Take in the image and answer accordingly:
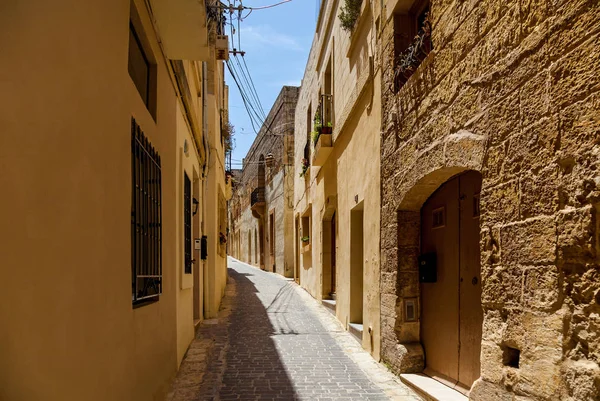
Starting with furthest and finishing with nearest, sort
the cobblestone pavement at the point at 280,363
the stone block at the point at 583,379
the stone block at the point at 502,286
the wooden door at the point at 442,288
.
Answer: the cobblestone pavement at the point at 280,363, the wooden door at the point at 442,288, the stone block at the point at 502,286, the stone block at the point at 583,379

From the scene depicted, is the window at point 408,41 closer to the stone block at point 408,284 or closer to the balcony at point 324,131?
the stone block at point 408,284

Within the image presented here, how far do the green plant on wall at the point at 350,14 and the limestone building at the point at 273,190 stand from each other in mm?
11042

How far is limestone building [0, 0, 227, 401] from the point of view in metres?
1.53

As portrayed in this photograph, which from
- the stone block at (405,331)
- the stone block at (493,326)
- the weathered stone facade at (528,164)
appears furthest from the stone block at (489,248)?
the stone block at (405,331)

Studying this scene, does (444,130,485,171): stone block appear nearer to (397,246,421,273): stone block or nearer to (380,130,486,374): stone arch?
(380,130,486,374): stone arch

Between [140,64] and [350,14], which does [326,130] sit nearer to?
[350,14]

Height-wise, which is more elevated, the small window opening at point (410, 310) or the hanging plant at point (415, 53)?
the hanging plant at point (415, 53)

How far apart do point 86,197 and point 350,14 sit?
6.70 meters

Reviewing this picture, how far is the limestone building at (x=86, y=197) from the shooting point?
1527 millimetres

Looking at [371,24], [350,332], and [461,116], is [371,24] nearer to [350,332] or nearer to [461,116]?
[461,116]

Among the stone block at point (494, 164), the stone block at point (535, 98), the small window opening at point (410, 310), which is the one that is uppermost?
the stone block at point (535, 98)

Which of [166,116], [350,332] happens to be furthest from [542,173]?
[350,332]

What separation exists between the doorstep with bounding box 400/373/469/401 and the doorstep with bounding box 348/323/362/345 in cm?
199

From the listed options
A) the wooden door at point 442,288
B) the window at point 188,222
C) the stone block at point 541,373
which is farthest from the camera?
the window at point 188,222
